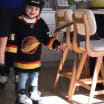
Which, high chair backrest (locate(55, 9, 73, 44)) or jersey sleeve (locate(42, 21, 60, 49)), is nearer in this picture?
jersey sleeve (locate(42, 21, 60, 49))

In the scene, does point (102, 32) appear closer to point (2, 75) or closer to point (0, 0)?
point (2, 75)

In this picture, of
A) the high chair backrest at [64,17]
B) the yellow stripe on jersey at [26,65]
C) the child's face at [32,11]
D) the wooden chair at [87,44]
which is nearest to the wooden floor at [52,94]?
the wooden chair at [87,44]

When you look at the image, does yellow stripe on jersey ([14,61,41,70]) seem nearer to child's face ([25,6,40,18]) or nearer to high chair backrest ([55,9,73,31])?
child's face ([25,6,40,18])

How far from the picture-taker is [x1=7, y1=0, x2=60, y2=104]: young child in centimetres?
211

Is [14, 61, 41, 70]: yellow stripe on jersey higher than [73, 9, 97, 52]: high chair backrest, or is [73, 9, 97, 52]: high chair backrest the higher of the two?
[73, 9, 97, 52]: high chair backrest

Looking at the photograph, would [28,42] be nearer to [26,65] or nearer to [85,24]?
[26,65]

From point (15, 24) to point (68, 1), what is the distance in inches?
78.5

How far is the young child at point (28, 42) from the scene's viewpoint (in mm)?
2111

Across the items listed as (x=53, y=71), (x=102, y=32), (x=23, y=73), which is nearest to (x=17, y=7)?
(x=23, y=73)

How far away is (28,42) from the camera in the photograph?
2.13 meters

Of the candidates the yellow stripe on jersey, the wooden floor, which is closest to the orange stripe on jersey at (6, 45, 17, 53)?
the yellow stripe on jersey

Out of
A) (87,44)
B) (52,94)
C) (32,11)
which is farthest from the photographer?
(52,94)

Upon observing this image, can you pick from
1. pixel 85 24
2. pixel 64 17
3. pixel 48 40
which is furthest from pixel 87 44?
pixel 64 17

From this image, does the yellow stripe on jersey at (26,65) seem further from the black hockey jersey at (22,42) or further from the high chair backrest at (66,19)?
→ the high chair backrest at (66,19)
